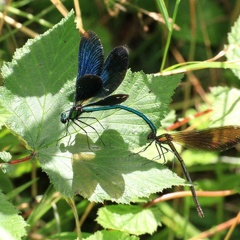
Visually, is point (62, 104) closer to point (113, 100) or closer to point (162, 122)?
point (113, 100)

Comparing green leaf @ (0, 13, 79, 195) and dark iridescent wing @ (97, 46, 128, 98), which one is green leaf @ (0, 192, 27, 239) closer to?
green leaf @ (0, 13, 79, 195)

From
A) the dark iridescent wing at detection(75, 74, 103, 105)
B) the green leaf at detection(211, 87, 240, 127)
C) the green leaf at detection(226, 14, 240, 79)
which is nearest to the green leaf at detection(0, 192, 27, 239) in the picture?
the dark iridescent wing at detection(75, 74, 103, 105)

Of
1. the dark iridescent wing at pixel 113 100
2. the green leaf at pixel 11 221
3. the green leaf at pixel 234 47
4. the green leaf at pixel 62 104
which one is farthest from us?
the green leaf at pixel 234 47

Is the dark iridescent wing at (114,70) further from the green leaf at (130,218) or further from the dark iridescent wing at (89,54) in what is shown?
the green leaf at (130,218)

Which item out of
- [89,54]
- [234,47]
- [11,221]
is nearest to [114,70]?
[89,54]

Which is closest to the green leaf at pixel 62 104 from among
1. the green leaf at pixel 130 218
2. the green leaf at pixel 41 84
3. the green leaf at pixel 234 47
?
the green leaf at pixel 41 84

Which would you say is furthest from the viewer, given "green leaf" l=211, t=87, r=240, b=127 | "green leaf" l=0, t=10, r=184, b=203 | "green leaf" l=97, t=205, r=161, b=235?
"green leaf" l=211, t=87, r=240, b=127

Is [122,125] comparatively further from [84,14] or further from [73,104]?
[84,14]
